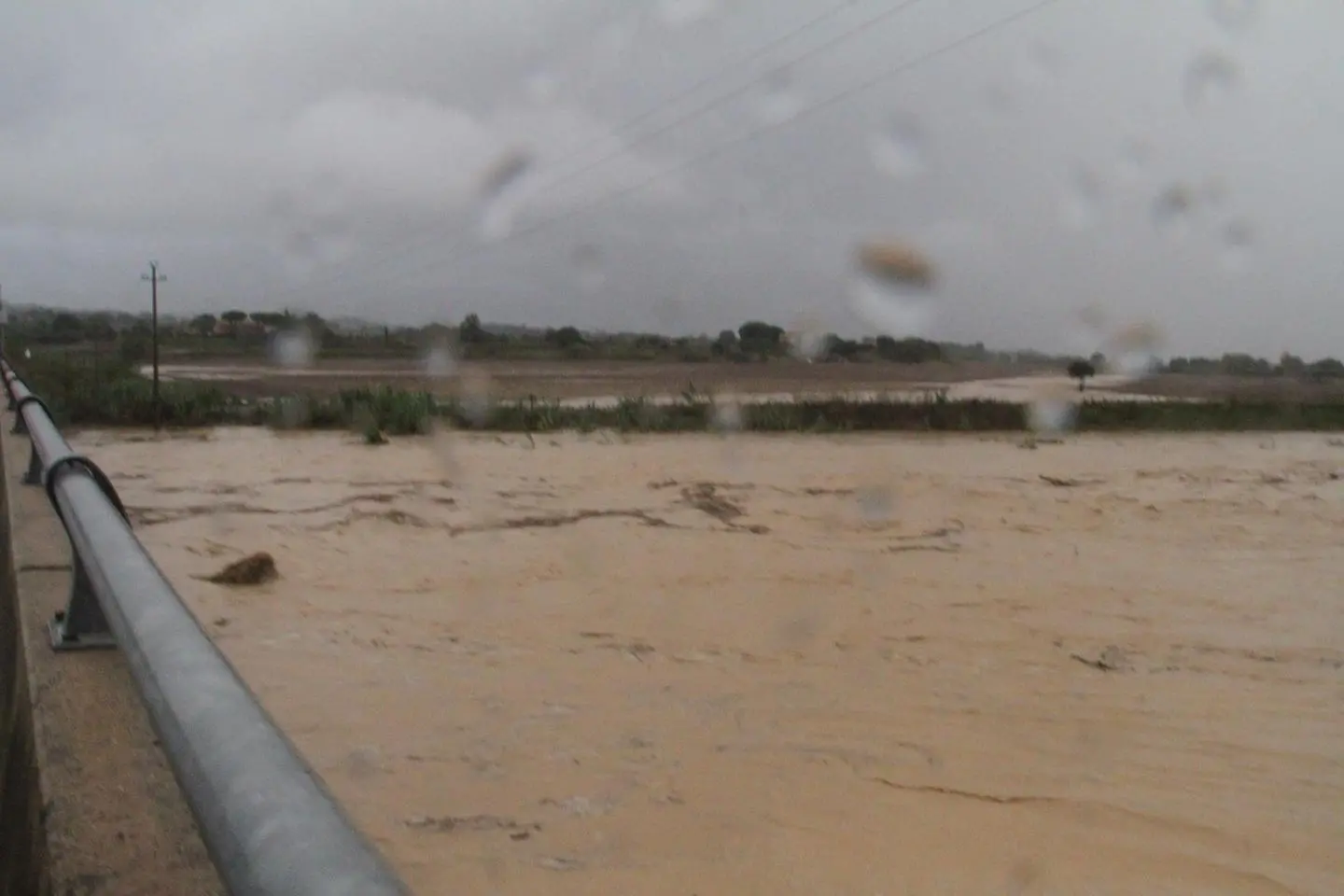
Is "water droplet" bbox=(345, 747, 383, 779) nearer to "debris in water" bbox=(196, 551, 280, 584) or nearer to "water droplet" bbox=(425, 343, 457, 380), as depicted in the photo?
"debris in water" bbox=(196, 551, 280, 584)

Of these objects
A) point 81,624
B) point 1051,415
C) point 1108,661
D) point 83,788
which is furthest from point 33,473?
point 1051,415

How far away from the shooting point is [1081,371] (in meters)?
31.1

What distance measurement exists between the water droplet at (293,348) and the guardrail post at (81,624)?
85.9ft

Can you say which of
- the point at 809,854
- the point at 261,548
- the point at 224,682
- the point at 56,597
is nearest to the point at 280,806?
the point at 224,682

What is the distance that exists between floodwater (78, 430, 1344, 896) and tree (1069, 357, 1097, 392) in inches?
717

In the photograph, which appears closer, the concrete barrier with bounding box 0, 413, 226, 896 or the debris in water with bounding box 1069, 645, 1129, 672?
the concrete barrier with bounding box 0, 413, 226, 896

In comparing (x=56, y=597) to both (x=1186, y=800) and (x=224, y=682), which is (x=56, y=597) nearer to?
(x=224, y=682)

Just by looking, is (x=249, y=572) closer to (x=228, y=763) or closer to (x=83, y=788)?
(x=83, y=788)

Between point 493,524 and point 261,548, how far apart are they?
1.94 metres

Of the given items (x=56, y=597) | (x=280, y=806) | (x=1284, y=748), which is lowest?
(x=1284, y=748)

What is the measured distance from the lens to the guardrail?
3.82 ft

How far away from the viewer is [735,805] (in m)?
4.10

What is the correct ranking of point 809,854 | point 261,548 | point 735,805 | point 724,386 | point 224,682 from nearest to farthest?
point 224,682, point 809,854, point 735,805, point 261,548, point 724,386

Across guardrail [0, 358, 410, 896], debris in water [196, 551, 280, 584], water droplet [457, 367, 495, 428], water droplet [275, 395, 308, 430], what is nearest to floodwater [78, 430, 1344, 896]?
debris in water [196, 551, 280, 584]
